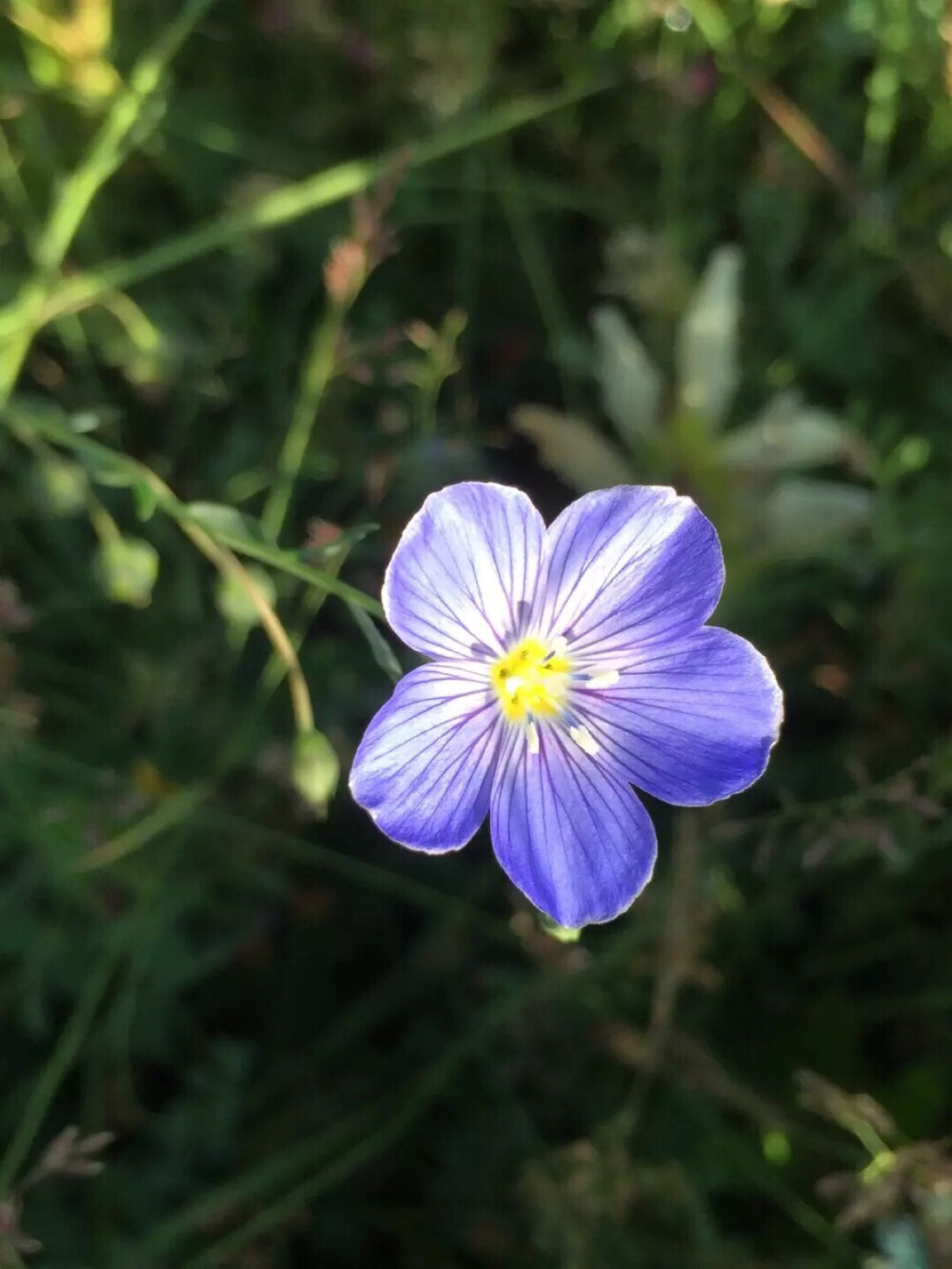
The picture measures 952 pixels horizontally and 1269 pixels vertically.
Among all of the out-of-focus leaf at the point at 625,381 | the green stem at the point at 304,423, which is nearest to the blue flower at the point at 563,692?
the green stem at the point at 304,423

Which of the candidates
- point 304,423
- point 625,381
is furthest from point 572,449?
point 304,423

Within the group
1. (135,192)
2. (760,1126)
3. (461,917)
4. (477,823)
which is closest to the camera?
(477,823)

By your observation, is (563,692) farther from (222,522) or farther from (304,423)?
(304,423)

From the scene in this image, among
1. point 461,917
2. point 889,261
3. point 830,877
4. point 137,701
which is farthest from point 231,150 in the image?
point 830,877

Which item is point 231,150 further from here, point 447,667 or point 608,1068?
point 608,1068

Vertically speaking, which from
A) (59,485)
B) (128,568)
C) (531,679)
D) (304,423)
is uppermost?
(304,423)
